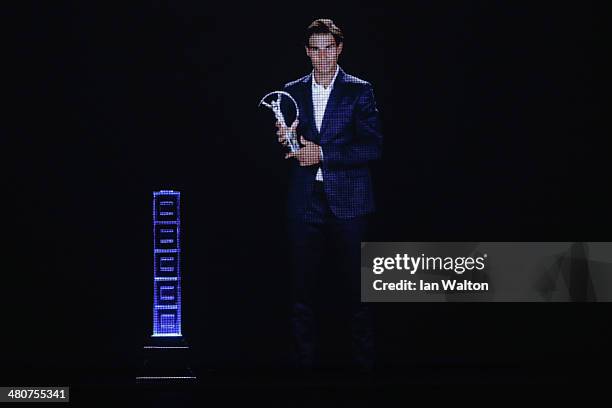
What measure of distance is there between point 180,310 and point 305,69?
1.75 metres

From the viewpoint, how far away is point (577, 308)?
5.93 meters

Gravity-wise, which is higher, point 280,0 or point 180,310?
point 280,0

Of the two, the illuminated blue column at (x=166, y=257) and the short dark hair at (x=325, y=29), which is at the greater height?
the short dark hair at (x=325, y=29)

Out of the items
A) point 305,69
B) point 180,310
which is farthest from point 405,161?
point 180,310

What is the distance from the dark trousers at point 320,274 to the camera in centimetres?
586

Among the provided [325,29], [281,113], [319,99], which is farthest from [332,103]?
[325,29]

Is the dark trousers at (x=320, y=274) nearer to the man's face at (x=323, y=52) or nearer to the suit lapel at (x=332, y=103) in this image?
the suit lapel at (x=332, y=103)

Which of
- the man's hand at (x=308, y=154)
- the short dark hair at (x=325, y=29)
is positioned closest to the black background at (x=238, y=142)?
the short dark hair at (x=325, y=29)

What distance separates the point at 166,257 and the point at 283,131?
1.11 m

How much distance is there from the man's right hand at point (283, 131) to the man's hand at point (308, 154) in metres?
0.08

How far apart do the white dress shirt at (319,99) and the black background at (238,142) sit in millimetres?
125

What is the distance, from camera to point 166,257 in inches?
228

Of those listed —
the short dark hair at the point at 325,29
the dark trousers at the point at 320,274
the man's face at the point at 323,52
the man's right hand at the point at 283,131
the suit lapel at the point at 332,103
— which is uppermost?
the short dark hair at the point at 325,29

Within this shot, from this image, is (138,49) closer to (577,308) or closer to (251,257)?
(251,257)
